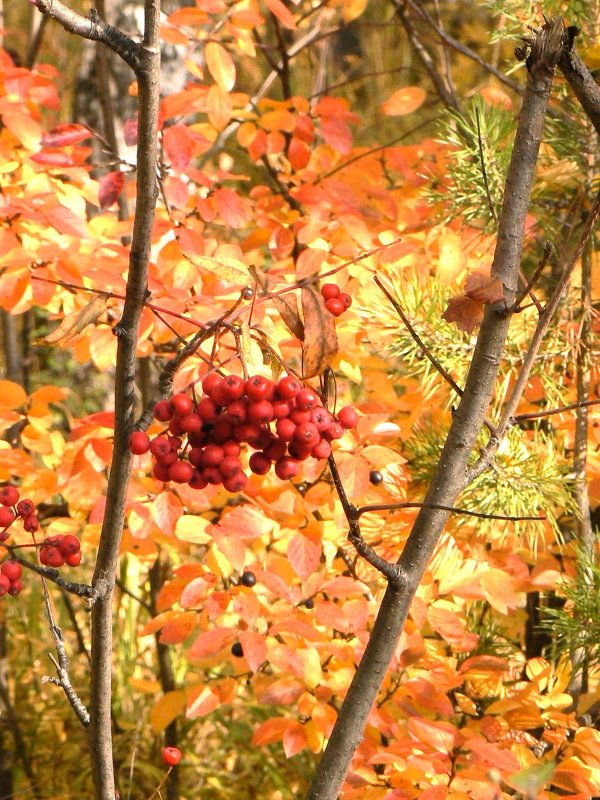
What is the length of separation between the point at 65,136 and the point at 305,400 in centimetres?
77

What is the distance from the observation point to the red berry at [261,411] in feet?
2.27

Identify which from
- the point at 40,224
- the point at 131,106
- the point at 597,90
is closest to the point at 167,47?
the point at 131,106

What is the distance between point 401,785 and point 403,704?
0.13 meters

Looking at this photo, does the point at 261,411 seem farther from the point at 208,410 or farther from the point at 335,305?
the point at 335,305

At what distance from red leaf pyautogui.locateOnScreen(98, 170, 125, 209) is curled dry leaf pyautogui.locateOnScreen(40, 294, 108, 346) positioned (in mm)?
565

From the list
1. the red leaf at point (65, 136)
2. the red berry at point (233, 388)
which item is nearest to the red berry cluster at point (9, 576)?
the red berry at point (233, 388)

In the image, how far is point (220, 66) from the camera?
1.42 m

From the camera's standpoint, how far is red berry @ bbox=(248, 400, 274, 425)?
691 mm

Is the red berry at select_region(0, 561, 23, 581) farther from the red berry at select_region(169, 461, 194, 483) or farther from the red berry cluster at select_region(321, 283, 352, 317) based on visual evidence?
the red berry cluster at select_region(321, 283, 352, 317)

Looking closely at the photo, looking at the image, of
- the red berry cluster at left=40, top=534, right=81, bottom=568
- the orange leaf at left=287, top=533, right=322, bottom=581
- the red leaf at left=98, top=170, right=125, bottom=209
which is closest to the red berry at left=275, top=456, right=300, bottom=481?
the red berry cluster at left=40, top=534, right=81, bottom=568

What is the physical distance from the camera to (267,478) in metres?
1.31

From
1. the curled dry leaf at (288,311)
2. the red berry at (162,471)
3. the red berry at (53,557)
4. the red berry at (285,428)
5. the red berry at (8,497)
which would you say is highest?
the curled dry leaf at (288,311)

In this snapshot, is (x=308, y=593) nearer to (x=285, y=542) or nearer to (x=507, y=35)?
(x=285, y=542)

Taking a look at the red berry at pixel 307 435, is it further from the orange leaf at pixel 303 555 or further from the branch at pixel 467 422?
the orange leaf at pixel 303 555
